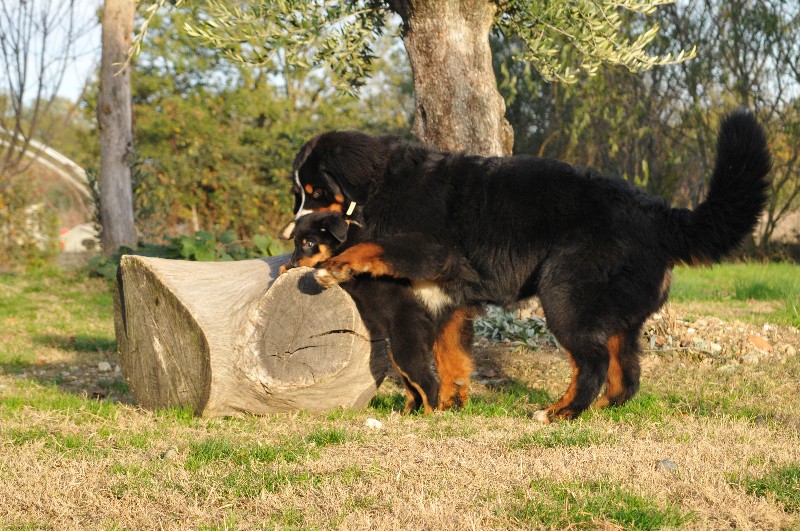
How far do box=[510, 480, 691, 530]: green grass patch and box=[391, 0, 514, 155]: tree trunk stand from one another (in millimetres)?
3993

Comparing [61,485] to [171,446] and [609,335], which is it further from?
[609,335]

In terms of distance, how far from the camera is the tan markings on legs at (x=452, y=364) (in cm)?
502

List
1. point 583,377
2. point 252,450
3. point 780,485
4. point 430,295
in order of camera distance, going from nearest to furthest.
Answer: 1. point 780,485
2. point 252,450
3. point 583,377
4. point 430,295

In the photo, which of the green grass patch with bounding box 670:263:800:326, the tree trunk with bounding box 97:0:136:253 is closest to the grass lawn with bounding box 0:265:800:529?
the green grass patch with bounding box 670:263:800:326

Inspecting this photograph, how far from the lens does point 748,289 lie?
987cm

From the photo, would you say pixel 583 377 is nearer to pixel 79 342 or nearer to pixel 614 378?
pixel 614 378

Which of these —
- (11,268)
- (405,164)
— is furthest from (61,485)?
(11,268)

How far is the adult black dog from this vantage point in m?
4.43

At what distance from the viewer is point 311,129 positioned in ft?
64.4

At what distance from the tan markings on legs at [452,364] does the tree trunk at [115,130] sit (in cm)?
834

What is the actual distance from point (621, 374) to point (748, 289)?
5816 millimetres

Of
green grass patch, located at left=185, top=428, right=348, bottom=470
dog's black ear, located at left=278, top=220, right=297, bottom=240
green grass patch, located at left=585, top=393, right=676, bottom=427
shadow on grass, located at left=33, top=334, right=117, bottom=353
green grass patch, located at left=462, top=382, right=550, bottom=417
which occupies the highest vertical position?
dog's black ear, located at left=278, top=220, right=297, bottom=240

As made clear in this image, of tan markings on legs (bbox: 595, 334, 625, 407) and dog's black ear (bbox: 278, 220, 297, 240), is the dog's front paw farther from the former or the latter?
tan markings on legs (bbox: 595, 334, 625, 407)

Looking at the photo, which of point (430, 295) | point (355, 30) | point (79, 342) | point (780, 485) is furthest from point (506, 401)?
point (79, 342)
